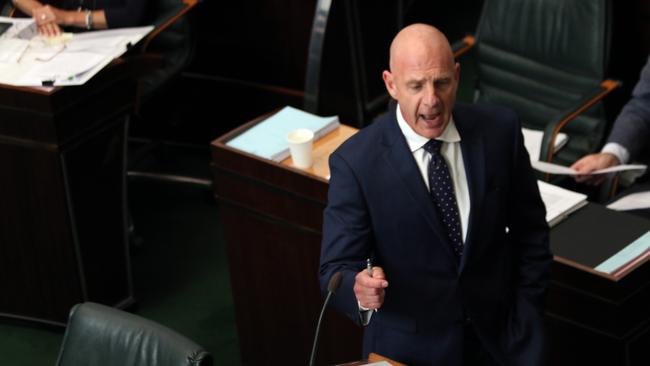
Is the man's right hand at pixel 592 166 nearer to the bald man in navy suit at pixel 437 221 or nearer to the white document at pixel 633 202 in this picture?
the white document at pixel 633 202

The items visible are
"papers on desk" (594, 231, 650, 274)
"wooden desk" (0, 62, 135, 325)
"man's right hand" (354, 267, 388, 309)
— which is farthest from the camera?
"wooden desk" (0, 62, 135, 325)

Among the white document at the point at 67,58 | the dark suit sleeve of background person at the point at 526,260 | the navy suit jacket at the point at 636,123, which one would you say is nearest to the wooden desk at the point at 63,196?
the white document at the point at 67,58

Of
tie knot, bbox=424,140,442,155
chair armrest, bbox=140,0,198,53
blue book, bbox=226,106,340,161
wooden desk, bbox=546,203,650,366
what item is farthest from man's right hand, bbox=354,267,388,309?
chair armrest, bbox=140,0,198,53

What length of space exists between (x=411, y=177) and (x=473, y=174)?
14 cm

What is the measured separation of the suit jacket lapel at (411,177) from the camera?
2.27m

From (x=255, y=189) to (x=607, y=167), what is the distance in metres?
1.14

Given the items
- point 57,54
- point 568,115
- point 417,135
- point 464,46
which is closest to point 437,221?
point 417,135

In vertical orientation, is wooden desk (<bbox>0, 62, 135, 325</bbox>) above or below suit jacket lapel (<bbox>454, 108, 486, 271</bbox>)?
below

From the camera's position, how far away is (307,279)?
3.29 m

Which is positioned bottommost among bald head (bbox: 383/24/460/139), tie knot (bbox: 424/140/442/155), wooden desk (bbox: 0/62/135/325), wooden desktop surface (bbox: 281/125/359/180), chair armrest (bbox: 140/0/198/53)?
wooden desk (bbox: 0/62/135/325)

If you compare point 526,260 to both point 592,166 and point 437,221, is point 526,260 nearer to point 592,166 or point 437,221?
point 437,221

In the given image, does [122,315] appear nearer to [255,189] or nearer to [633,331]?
[255,189]

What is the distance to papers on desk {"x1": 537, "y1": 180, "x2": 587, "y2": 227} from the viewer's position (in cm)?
298

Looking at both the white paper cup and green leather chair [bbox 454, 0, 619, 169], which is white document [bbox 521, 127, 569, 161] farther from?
the white paper cup
